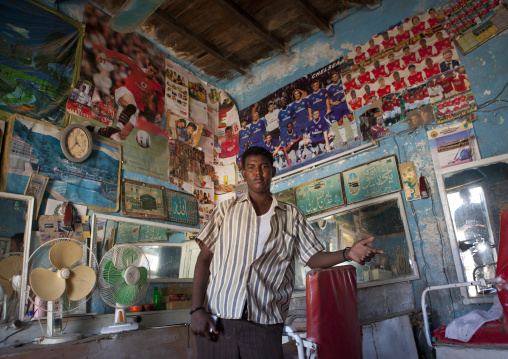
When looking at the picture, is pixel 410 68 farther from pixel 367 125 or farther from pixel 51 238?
A: pixel 51 238

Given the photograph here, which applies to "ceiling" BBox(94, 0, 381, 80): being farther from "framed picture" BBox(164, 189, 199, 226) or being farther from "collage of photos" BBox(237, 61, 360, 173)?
"framed picture" BBox(164, 189, 199, 226)

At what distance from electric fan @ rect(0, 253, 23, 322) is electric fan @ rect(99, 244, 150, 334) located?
0.54 meters

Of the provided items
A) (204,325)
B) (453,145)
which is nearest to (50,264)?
(204,325)

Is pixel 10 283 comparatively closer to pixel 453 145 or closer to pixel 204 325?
pixel 204 325

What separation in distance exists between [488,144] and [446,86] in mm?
639

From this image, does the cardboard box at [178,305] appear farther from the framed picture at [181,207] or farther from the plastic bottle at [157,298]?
the framed picture at [181,207]

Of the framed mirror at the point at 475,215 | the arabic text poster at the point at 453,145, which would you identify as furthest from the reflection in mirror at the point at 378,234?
the arabic text poster at the point at 453,145

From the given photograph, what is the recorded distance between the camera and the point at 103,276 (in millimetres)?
2635

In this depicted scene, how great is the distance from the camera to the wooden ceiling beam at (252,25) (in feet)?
12.0

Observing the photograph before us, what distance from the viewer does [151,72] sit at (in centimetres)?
411

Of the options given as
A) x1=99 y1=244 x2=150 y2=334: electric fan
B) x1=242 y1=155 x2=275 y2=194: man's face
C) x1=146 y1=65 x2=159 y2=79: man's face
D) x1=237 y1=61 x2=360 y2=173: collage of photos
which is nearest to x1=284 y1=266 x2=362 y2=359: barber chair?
x1=242 y1=155 x2=275 y2=194: man's face

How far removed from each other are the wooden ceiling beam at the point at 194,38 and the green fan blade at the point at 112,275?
258cm

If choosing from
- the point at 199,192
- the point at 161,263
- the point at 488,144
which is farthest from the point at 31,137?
the point at 488,144

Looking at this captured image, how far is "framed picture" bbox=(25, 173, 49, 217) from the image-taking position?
8.88 ft
